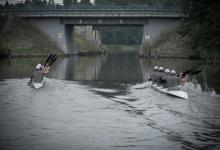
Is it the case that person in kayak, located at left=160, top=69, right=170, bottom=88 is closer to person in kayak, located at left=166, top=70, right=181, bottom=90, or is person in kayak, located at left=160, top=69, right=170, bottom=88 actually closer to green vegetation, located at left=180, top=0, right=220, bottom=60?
person in kayak, located at left=166, top=70, right=181, bottom=90

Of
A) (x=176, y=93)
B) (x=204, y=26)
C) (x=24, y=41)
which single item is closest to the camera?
(x=176, y=93)

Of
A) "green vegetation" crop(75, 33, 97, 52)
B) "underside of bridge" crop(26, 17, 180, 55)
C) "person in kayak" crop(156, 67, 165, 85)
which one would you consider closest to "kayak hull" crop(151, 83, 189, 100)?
"person in kayak" crop(156, 67, 165, 85)

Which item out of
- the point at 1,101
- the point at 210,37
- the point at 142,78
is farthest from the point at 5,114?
the point at 210,37

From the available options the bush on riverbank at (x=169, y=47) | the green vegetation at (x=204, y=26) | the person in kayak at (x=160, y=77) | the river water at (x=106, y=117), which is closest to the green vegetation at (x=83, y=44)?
the bush on riverbank at (x=169, y=47)

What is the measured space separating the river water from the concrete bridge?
2240 inches

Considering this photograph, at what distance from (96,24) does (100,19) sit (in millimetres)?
2684

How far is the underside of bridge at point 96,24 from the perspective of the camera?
109 m

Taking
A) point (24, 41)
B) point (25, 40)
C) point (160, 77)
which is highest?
point (25, 40)

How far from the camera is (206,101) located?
37.5 meters

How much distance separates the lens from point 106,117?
1235 inches

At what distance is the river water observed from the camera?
24750mm

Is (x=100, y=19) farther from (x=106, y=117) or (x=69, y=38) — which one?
(x=106, y=117)

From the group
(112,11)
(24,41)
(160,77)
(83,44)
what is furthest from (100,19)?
(160,77)

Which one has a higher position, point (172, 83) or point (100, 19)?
point (100, 19)
